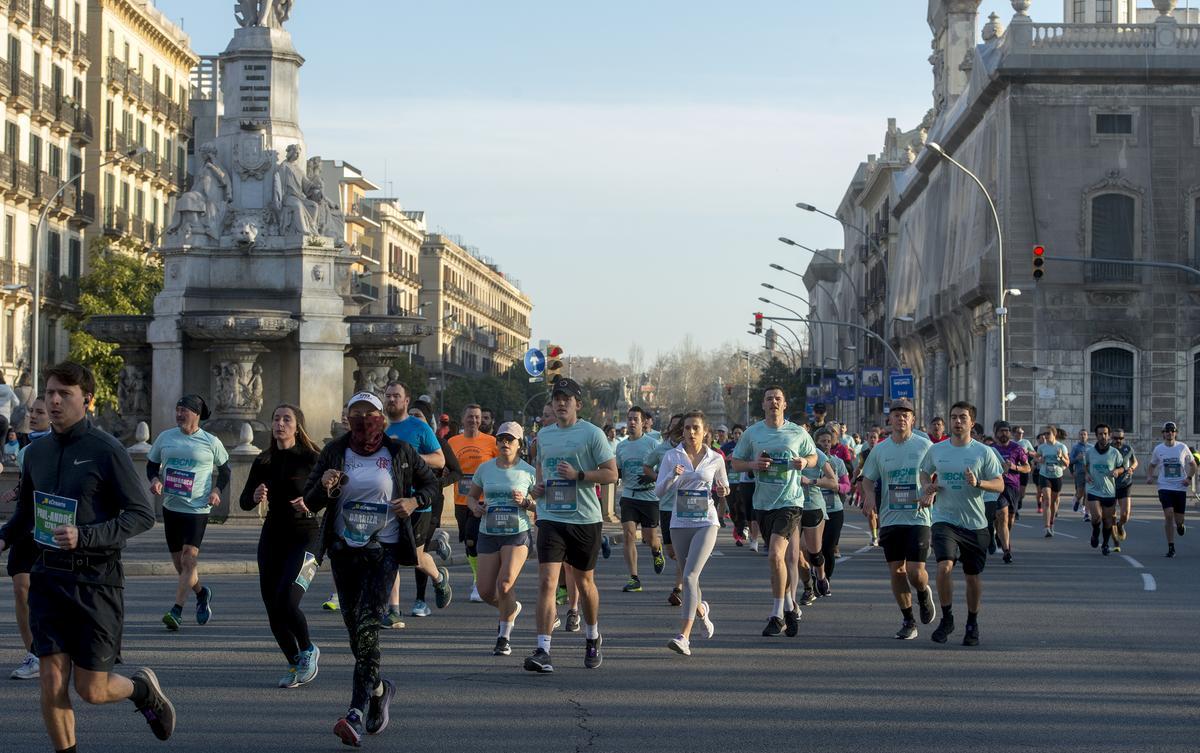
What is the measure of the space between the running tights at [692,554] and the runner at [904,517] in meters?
1.50

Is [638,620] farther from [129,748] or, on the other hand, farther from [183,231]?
[183,231]

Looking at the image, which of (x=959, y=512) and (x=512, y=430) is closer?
(x=512, y=430)

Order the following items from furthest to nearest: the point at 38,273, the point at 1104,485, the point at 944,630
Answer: the point at 38,273, the point at 1104,485, the point at 944,630

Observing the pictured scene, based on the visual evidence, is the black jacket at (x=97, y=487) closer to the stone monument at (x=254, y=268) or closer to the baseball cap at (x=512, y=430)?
the baseball cap at (x=512, y=430)

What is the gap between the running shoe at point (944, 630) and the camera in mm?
13117

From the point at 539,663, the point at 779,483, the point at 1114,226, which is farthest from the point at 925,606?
the point at 1114,226

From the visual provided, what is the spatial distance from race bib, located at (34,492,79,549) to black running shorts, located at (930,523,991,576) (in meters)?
7.45

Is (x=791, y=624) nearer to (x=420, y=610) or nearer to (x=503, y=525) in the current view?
(x=503, y=525)

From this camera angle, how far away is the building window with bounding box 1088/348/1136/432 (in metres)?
52.3

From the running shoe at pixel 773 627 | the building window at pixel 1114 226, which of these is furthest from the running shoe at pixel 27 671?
the building window at pixel 1114 226

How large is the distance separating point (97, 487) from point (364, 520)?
1.72 m

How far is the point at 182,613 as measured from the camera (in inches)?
558

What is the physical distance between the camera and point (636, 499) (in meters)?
18.9

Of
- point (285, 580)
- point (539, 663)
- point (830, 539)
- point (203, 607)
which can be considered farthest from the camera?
point (830, 539)
